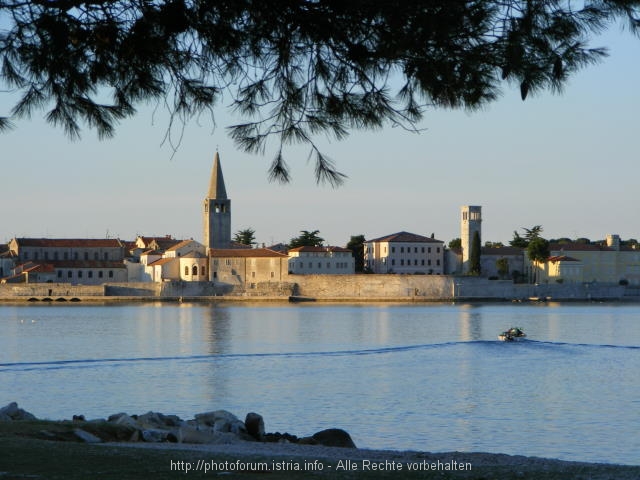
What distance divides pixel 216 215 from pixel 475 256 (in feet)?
65.5

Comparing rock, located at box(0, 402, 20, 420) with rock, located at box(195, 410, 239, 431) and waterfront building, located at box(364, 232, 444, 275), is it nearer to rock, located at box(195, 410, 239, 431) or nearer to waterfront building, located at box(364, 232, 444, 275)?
rock, located at box(195, 410, 239, 431)

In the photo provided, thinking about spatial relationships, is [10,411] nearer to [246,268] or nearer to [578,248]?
[246,268]

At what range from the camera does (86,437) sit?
35.6ft

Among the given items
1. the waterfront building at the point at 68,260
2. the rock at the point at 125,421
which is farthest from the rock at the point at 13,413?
the waterfront building at the point at 68,260

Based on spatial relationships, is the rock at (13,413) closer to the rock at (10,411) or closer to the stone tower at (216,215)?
the rock at (10,411)

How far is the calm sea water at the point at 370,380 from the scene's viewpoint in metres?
16.9

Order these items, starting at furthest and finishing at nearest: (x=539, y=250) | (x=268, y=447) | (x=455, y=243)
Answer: (x=455, y=243) → (x=539, y=250) → (x=268, y=447)

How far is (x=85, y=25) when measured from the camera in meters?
7.15

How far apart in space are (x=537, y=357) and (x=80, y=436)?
21958 mm

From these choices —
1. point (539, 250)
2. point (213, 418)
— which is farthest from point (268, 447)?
point (539, 250)

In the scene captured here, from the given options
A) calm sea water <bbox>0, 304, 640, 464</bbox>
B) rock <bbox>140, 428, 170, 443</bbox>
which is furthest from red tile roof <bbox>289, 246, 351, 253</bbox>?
rock <bbox>140, 428, 170, 443</bbox>

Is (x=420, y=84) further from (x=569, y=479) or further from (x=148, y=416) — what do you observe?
(x=148, y=416)

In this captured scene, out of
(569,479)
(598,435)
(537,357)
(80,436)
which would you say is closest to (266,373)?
(537,357)

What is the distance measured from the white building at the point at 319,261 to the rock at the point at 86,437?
233 ft
